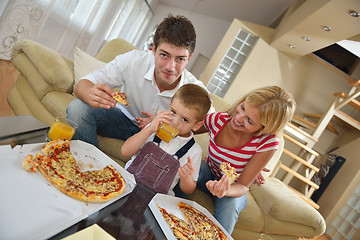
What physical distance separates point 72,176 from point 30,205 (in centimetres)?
25

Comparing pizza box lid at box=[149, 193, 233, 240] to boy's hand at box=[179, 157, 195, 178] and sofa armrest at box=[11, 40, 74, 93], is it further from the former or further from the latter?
sofa armrest at box=[11, 40, 74, 93]

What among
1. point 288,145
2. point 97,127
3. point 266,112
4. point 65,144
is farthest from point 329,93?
point 65,144

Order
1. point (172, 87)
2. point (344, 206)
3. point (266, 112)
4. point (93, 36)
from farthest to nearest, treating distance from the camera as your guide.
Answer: point (93, 36)
point (344, 206)
point (172, 87)
point (266, 112)

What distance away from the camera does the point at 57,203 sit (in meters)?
0.67

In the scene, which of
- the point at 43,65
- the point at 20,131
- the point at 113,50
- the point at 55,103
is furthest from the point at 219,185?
the point at 113,50

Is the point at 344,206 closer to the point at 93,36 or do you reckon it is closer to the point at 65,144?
the point at 65,144

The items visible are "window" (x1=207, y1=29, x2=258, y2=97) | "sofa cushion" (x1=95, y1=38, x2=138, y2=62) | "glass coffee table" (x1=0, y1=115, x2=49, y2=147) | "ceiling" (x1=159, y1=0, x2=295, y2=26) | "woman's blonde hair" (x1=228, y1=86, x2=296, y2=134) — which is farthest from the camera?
"ceiling" (x1=159, y1=0, x2=295, y2=26)

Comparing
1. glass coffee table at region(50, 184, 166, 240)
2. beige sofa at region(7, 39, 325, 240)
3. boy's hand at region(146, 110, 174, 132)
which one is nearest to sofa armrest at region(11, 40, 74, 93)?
beige sofa at region(7, 39, 325, 240)

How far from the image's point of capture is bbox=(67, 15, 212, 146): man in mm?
1508

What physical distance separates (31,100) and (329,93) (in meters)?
6.64

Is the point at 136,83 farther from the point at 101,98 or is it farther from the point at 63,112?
the point at 63,112

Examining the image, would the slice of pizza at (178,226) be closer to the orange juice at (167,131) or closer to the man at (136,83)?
the orange juice at (167,131)

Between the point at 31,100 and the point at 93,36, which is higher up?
the point at 93,36

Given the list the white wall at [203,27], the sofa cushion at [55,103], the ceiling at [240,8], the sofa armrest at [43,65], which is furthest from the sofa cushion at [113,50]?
the white wall at [203,27]
